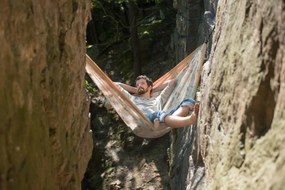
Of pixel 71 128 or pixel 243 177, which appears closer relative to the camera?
pixel 243 177

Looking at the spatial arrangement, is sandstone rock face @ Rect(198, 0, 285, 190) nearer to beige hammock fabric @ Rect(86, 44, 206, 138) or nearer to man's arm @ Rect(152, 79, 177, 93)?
beige hammock fabric @ Rect(86, 44, 206, 138)

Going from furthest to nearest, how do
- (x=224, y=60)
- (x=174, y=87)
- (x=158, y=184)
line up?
(x=158, y=184) → (x=174, y=87) → (x=224, y=60)

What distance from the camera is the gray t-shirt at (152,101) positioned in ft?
17.1

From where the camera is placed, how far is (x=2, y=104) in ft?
6.98

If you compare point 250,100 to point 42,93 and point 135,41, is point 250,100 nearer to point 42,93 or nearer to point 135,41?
point 42,93

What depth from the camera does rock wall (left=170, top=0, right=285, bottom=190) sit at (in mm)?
2045

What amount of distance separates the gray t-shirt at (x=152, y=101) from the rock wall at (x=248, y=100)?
179 cm

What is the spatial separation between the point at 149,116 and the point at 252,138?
267cm

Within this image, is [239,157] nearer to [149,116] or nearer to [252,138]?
[252,138]

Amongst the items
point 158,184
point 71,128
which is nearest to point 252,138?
point 71,128

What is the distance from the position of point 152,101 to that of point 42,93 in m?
2.68

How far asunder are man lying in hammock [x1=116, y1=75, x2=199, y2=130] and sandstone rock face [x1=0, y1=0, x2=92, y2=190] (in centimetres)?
88

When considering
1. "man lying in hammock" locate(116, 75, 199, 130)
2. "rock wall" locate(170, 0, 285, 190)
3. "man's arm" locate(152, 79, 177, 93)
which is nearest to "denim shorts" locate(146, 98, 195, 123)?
"man lying in hammock" locate(116, 75, 199, 130)

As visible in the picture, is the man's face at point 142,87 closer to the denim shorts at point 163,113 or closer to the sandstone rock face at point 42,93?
the denim shorts at point 163,113
